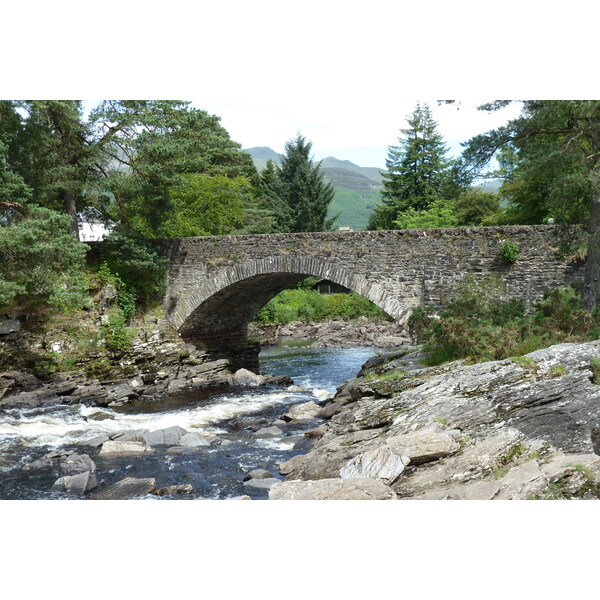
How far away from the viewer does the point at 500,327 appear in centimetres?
1028

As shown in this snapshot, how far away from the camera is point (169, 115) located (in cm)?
1672

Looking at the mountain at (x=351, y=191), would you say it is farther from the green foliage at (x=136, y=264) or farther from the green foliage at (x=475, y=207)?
the green foliage at (x=136, y=264)

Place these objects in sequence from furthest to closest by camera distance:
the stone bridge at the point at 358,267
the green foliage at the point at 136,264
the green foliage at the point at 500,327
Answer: the green foliage at the point at 136,264 → the stone bridge at the point at 358,267 → the green foliage at the point at 500,327

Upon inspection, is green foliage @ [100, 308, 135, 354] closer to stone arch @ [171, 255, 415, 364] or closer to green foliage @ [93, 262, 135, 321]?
green foliage @ [93, 262, 135, 321]

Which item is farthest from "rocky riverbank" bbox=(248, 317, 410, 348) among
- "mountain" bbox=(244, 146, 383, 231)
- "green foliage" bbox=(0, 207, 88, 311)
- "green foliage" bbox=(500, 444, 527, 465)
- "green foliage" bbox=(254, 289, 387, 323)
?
"mountain" bbox=(244, 146, 383, 231)

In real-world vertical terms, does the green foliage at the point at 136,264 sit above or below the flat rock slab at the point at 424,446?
above

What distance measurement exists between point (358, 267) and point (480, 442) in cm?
897

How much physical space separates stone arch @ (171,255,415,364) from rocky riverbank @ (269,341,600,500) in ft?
20.4

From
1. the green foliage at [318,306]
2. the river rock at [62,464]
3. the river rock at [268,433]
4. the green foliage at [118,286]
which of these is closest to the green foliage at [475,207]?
the green foliage at [318,306]

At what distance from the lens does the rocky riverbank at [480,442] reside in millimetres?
5961

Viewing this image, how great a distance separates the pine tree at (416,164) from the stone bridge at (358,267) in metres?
15.1

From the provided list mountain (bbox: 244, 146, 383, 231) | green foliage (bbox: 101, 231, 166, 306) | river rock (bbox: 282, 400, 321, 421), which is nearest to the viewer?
river rock (bbox: 282, 400, 321, 421)

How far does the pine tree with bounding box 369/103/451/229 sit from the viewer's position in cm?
3253

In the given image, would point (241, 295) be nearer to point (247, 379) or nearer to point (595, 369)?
point (247, 379)
